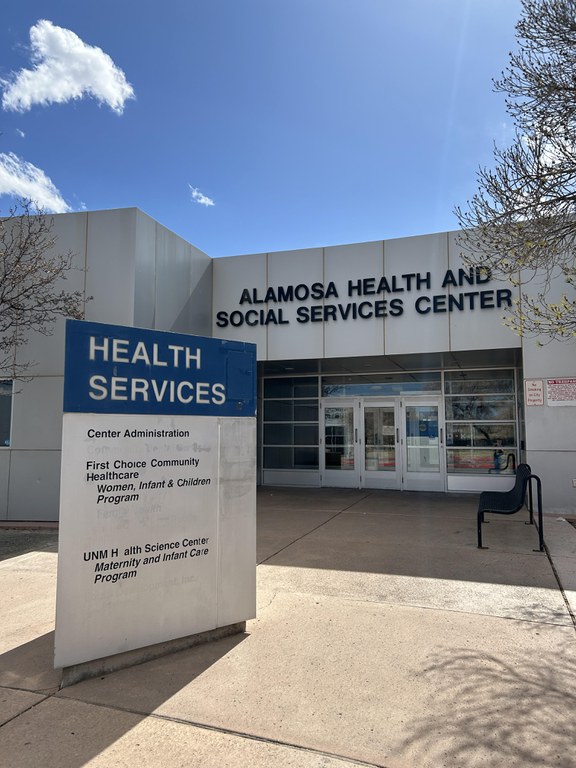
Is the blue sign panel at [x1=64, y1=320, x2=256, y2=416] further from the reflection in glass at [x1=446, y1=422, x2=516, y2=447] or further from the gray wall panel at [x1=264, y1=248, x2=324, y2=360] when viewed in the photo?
the reflection in glass at [x1=446, y1=422, x2=516, y2=447]

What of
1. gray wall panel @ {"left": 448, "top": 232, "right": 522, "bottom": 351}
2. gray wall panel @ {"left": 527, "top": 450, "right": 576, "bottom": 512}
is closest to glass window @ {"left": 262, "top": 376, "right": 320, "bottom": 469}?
gray wall panel @ {"left": 448, "top": 232, "right": 522, "bottom": 351}

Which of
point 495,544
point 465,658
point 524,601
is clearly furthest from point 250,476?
point 495,544

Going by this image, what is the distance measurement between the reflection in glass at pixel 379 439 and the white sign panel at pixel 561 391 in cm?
439

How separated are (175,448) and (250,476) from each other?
28.6 inches

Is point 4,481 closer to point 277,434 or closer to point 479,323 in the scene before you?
point 277,434

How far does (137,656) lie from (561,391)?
8.36 m

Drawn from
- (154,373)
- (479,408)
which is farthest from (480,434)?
(154,373)

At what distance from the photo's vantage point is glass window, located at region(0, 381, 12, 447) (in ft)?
31.9

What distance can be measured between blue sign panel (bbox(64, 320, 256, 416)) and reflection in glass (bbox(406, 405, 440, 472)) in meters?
9.27

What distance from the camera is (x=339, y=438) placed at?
13875mm

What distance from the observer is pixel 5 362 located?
31.8 feet

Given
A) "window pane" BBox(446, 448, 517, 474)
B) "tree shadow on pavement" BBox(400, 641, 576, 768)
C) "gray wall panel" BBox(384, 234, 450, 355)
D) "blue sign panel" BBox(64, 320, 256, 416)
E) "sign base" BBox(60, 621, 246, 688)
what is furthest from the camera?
"window pane" BBox(446, 448, 517, 474)

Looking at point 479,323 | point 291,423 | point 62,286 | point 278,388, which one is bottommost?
point 291,423

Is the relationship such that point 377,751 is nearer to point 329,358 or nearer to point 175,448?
point 175,448
